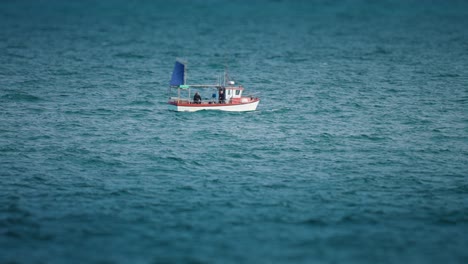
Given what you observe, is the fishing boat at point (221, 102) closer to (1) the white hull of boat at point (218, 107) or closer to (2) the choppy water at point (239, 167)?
(1) the white hull of boat at point (218, 107)

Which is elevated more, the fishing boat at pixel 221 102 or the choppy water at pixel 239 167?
the fishing boat at pixel 221 102

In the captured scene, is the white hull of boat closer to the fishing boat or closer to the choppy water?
the fishing boat

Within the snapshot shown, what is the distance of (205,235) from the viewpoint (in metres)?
36.4

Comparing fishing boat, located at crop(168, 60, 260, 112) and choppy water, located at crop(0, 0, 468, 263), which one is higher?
fishing boat, located at crop(168, 60, 260, 112)

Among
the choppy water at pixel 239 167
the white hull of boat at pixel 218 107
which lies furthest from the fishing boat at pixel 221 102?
the choppy water at pixel 239 167

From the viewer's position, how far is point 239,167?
4966 cm

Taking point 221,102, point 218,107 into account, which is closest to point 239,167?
point 218,107

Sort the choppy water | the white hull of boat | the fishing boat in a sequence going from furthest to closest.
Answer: the white hull of boat < the fishing boat < the choppy water

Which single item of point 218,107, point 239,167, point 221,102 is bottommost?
point 239,167

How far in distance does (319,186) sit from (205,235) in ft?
39.8

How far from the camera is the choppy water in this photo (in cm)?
3538

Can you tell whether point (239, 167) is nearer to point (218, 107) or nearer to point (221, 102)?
point (218, 107)

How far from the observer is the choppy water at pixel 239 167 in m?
35.4

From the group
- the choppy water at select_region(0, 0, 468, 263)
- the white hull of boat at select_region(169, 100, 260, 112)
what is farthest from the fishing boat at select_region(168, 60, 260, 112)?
the choppy water at select_region(0, 0, 468, 263)
